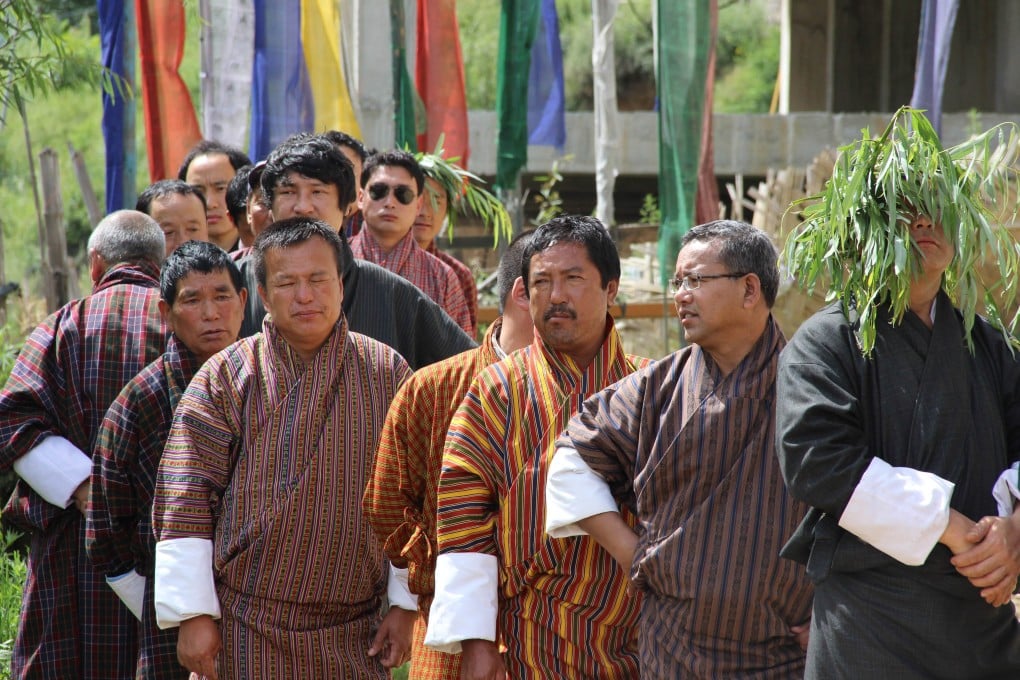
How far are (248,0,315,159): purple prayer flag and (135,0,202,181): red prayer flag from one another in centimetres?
41

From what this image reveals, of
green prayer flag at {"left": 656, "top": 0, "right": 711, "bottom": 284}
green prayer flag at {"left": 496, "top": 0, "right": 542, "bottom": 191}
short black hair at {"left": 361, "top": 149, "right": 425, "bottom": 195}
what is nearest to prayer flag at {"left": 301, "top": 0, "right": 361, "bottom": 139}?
green prayer flag at {"left": 496, "top": 0, "right": 542, "bottom": 191}

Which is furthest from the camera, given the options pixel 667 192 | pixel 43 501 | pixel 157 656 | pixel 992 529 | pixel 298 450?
pixel 667 192

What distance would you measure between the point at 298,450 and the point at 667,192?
513cm

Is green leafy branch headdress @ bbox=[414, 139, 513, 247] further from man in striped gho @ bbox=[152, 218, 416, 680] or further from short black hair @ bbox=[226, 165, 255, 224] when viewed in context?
man in striped gho @ bbox=[152, 218, 416, 680]

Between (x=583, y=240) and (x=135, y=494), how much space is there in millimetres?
1494

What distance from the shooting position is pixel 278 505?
340 centimetres

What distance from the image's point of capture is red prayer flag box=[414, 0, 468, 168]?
27.7 feet

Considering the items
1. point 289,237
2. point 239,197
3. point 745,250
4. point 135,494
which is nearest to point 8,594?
point 239,197

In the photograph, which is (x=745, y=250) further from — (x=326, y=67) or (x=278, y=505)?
(x=326, y=67)

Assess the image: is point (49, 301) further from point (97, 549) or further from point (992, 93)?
point (992, 93)

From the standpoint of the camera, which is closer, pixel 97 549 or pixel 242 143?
pixel 97 549

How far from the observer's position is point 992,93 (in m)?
16.1

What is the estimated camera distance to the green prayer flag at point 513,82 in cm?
838

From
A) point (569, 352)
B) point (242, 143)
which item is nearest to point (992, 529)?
point (569, 352)
